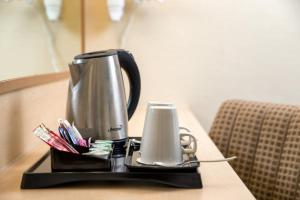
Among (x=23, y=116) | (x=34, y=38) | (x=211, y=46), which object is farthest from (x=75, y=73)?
(x=211, y=46)

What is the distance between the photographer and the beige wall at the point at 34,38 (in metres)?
1.15

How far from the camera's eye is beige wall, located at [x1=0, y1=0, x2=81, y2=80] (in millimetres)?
1153

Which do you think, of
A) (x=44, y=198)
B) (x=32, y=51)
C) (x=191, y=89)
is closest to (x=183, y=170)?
(x=44, y=198)

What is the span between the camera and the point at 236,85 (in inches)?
74.2

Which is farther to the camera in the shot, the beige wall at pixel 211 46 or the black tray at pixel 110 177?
the beige wall at pixel 211 46

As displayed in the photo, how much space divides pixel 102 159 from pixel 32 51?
820 mm

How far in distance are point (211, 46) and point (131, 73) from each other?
0.88 meters

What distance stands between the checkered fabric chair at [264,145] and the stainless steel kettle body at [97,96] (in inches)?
23.4

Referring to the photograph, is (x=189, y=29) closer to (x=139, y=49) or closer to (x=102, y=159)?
(x=139, y=49)

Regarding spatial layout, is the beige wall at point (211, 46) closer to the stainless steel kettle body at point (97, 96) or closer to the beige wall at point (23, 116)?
the beige wall at point (23, 116)

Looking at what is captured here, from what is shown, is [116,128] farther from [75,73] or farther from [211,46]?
[211,46]

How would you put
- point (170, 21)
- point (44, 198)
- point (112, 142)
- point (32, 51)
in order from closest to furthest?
point (44, 198) → point (112, 142) → point (32, 51) → point (170, 21)

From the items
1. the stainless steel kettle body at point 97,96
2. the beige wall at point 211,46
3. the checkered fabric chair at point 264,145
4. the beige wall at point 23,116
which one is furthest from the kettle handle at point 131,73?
the beige wall at point 211,46

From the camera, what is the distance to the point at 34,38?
62.7 inches
